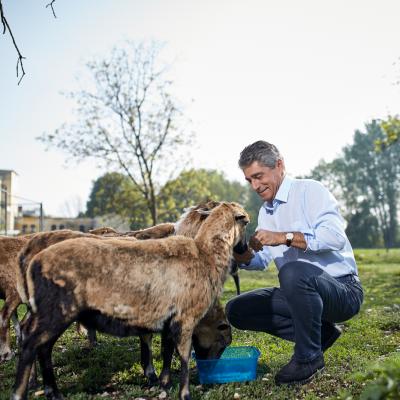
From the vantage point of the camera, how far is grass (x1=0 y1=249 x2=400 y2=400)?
197 inches

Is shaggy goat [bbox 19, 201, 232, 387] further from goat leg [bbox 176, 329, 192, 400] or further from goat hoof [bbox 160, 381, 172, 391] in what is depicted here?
goat leg [bbox 176, 329, 192, 400]

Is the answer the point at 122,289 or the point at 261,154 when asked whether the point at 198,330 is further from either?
the point at 261,154

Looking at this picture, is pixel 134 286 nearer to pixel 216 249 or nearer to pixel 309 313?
pixel 216 249

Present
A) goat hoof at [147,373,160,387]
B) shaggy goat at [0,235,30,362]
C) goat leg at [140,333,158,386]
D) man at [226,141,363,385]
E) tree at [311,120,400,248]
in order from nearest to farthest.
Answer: man at [226,141,363,385], goat hoof at [147,373,160,387], goat leg at [140,333,158,386], shaggy goat at [0,235,30,362], tree at [311,120,400,248]

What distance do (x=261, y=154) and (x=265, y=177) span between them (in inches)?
11.6

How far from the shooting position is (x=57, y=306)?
13.7 ft

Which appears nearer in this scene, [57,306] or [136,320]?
[57,306]

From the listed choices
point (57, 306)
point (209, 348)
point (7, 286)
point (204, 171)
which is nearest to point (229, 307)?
point (209, 348)

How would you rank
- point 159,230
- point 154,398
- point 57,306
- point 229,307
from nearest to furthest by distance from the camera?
point 57,306, point 154,398, point 229,307, point 159,230

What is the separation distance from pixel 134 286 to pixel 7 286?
3.25 m

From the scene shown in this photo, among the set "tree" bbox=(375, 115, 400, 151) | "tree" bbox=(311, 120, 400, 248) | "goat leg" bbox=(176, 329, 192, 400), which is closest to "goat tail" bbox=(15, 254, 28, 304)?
"goat leg" bbox=(176, 329, 192, 400)

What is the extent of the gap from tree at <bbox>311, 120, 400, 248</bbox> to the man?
76650 millimetres

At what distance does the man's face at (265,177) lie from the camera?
5.58 meters

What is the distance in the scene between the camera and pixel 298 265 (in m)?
5.18
